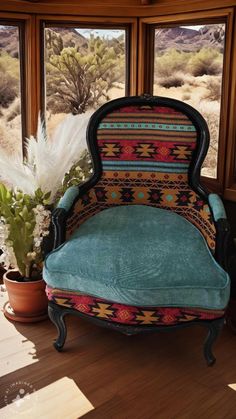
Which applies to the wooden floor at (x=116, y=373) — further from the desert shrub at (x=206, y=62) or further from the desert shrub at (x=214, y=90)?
the desert shrub at (x=206, y=62)

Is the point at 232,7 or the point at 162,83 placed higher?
the point at 232,7

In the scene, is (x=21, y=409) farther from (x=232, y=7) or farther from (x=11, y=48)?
(x=232, y=7)

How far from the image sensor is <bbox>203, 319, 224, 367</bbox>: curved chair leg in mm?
2001

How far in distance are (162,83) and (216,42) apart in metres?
0.42

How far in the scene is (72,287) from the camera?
2031mm

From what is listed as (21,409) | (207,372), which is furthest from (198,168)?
(21,409)

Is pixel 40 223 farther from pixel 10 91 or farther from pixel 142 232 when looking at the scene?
pixel 10 91

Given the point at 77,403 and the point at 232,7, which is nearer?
the point at 77,403

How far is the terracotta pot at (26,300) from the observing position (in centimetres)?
247

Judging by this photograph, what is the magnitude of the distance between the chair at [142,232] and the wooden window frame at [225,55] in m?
0.35

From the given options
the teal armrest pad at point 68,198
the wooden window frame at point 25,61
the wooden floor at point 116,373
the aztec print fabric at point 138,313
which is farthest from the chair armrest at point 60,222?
the wooden window frame at point 25,61

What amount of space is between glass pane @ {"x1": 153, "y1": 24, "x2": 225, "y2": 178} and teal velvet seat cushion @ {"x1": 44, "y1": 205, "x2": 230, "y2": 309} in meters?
0.81

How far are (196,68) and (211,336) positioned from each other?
157 centimetres

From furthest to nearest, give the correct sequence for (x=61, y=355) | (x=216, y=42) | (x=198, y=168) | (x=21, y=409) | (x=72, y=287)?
(x=216, y=42) → (x=198, y=168) → (x=61, y=355) → (x=72, y=287) → (x=21, y=409)
